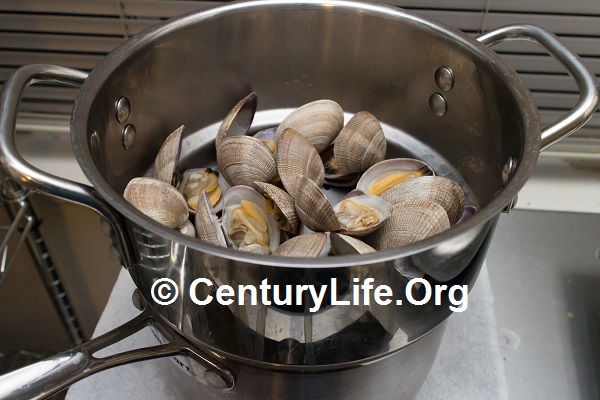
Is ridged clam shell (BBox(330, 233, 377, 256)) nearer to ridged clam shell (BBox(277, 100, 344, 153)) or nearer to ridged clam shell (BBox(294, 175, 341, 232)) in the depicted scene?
ridged clam shell (BBox(294, 175, 341, 232))

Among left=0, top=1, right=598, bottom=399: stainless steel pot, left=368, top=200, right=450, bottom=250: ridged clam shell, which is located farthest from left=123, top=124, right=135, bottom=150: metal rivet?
left=368, top=200, right=450, bottom=250: ridged clam shell

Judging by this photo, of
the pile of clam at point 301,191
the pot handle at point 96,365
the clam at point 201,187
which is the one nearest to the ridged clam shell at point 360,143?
the pile of clam at point 301,191

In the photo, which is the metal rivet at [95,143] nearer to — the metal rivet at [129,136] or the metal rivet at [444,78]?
the metal rivet at [129,136]

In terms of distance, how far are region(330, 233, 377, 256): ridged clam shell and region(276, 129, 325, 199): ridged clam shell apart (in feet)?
0.25

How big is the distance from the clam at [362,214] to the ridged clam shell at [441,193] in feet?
0.09

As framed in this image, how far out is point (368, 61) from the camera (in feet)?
1.90

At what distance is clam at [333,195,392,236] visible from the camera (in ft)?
1.52

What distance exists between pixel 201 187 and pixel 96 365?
0.17m

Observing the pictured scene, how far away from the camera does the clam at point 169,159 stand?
509mm

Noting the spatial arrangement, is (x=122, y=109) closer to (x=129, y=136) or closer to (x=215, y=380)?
(x=129, y=136)

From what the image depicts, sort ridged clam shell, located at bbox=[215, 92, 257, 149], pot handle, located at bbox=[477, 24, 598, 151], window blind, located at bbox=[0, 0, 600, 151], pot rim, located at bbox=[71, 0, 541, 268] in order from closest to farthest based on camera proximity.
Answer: pot rim, located at bbox=[71, 0, 541, 268]
pot handle, located at bbox=[477, 24, 598, 151]
ridged clam shell, located at bbox=[215, 92, 257, 149]
window blind, located at bbox=[0, 0, 600, 151]

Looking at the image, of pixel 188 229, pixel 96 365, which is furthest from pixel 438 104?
pixel 96 365

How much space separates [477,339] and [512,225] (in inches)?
9.1

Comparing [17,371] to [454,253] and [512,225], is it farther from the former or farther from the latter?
[512,225]
